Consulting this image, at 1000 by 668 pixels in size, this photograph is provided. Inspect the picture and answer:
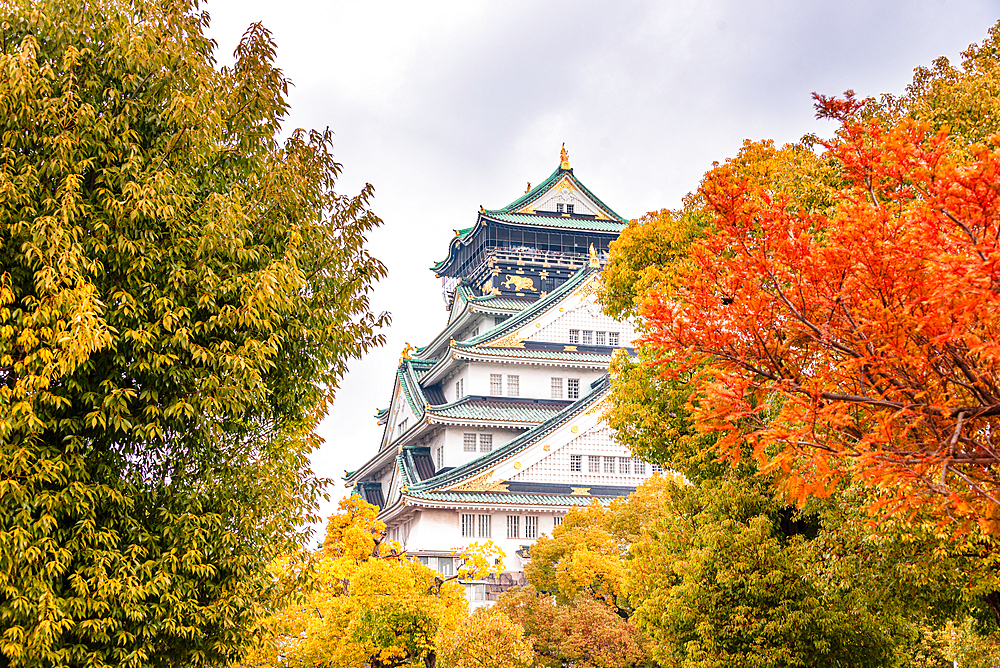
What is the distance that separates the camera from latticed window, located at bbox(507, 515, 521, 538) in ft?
116

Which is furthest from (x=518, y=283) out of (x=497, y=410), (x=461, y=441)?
(x=461, y=441)

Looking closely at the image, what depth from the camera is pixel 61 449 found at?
8.13 metres

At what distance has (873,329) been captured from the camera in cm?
585

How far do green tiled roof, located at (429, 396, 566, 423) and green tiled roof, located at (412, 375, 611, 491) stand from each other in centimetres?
141

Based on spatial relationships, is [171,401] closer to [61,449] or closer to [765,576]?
[61,449]

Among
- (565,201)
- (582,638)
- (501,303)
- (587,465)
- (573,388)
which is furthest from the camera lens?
(565,201)

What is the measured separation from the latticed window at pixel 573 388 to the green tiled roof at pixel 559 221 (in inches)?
350

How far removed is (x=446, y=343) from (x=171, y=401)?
37384 millimetres

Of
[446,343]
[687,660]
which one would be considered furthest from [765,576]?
[446,343]

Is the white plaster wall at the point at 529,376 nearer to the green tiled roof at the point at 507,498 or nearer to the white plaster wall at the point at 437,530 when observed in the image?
the green tiled roof at the point at 507,498

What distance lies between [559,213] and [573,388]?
10682 millimetres

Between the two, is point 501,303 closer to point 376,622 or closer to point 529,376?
point 529,376

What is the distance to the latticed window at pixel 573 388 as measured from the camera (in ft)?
133

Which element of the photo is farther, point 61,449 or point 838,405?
point 61,449
